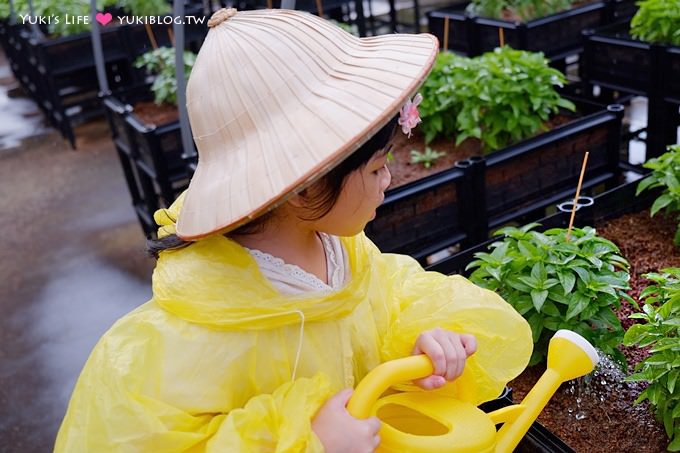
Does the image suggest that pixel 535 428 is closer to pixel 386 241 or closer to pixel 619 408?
pixel 619 408

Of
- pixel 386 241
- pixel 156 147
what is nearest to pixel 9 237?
pixel 156 147

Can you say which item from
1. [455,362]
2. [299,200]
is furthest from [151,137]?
[455,362]

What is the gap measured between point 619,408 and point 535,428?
319 mm

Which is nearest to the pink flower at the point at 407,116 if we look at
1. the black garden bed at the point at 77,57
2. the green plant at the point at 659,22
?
the green plant at the point at 659,22

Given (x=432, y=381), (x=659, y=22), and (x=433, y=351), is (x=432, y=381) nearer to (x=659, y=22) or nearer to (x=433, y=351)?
(x=433, y=351)

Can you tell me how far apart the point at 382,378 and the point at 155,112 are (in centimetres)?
345

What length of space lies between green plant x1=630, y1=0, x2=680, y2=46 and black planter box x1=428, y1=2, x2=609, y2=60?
616 millimetres

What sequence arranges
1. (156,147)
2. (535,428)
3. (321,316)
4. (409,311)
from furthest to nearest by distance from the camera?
(156,147), (535,428), (409,311), (321,316)

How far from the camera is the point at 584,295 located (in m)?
1.72

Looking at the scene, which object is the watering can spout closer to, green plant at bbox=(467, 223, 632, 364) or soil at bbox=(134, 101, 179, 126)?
green plant at bbox=(467, 223, 632, 364)

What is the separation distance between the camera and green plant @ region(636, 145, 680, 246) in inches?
89.1

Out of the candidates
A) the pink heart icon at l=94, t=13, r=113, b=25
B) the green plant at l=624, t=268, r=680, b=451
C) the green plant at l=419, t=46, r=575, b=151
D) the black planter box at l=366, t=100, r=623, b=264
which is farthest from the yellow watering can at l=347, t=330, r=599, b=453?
the pink heart icon at l=94, t=13, r=113, b=25

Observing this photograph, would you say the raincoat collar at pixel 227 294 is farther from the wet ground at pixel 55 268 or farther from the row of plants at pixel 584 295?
the wet ground at pixel 55 268

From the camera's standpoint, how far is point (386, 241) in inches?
93.8
